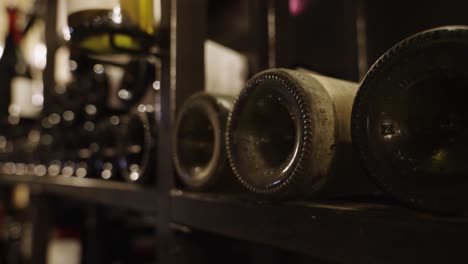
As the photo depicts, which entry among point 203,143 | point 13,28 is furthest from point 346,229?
point 13,28

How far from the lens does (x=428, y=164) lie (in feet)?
1.24

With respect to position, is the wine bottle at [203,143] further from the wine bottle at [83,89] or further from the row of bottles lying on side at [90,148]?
the wine bottle at [83,89]

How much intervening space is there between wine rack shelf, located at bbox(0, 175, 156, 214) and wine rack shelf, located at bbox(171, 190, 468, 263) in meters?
0.24

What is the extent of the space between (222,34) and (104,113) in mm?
492

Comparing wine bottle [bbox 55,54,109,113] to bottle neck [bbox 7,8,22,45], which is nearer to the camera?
wine bottle [bbox 55,54,109,113]

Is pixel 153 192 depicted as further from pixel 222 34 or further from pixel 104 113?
pixel 222 34

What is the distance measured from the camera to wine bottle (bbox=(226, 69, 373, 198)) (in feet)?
1.41

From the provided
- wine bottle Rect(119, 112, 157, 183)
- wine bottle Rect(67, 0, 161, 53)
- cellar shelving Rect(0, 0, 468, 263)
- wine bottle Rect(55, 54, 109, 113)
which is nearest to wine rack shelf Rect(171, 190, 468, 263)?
cellar shelving Rect(0, 0, 468, 263)

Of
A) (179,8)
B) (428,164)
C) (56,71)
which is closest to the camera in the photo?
(428,164)

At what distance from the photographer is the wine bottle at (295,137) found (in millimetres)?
429

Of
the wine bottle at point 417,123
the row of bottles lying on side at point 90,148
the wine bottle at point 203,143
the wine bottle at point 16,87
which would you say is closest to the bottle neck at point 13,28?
the wine bottle at point 16,87

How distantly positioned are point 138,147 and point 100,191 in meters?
0.20

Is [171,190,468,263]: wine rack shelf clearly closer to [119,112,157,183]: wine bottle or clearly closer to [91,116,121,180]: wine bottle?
[119,112,157,183]: wine bottle

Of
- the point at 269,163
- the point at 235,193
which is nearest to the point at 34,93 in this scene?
the point at 235,193
